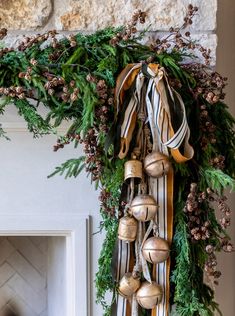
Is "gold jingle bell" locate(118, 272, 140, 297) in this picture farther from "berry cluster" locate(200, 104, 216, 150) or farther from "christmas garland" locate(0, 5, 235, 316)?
"berry cluster" locate(200, 104, 216, 150)

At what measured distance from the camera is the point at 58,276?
153cm

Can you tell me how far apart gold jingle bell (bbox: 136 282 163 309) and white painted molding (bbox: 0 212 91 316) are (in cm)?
22

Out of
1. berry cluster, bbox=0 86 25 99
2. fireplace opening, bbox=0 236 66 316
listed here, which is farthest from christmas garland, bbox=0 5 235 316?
fireplace opening, bbox=0 236 66 316

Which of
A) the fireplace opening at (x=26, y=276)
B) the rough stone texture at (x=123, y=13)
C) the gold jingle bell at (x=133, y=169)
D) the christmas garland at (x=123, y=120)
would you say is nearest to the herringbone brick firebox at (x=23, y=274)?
the fireplace opening at (x=26, y=276)

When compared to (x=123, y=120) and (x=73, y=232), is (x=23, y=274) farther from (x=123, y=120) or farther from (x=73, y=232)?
(x=123, y=120)

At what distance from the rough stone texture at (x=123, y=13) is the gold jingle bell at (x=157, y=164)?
1.10 ft

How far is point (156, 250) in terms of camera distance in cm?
109

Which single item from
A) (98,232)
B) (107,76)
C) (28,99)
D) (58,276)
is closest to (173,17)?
(107,76)

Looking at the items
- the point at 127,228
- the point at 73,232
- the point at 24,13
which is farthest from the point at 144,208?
the point at 24,13

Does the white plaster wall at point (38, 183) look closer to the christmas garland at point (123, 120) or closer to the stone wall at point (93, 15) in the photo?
the christmas garland at point (123, 120)

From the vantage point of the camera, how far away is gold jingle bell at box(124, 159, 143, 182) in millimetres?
1094

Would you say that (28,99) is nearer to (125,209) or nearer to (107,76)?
(107,76)

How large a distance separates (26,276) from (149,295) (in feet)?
2.46

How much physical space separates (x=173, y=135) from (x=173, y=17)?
1.08 ft
